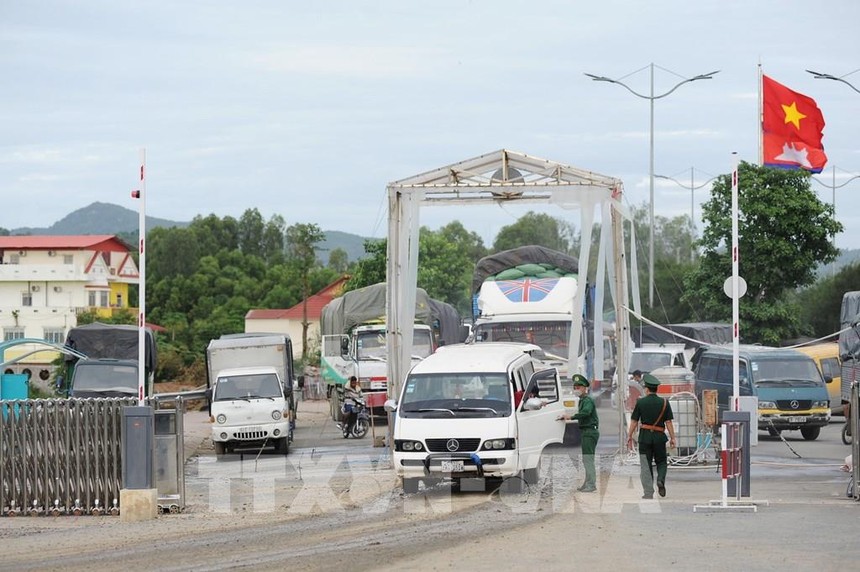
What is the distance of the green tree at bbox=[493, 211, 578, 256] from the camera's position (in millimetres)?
68312

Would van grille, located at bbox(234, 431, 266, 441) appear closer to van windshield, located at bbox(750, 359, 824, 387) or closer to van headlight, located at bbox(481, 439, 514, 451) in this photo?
van headlight, located at bbox(481, 439, 514, 451)

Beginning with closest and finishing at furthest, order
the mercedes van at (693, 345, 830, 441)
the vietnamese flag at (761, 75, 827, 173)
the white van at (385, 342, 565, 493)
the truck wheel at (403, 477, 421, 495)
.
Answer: the white van at (385, 342, 565, 493), the truck wheel at (403, 477, 421, 495), the vietnamese flag at (761, 75, 827, 173), the mercedes van at (693, 345, 830, 441)

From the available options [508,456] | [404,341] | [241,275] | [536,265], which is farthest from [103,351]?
[241,275]

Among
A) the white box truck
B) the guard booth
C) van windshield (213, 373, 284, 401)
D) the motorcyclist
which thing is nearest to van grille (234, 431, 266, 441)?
the white box truck

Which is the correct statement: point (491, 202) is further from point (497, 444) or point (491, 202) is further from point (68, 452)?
point (68, 452)

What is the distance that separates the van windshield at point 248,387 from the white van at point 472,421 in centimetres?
896

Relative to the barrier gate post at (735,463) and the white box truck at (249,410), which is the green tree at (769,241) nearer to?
the white box truck at (249,410)

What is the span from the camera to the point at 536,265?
3431 centimetres

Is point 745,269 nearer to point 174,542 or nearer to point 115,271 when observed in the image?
point 174,542

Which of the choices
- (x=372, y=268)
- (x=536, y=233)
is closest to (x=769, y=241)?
(x=372, y=268)

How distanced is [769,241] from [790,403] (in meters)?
19.9

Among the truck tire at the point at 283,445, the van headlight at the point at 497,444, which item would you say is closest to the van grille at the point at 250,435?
the truck tire at the point at 283,445

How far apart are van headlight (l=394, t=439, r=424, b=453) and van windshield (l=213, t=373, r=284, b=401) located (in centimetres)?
1079

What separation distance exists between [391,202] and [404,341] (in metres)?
2.78
